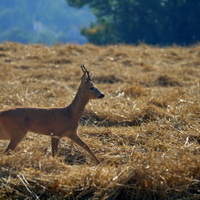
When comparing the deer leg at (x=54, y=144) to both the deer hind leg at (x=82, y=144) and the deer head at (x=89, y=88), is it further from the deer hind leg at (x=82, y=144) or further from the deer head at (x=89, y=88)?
the deer head at (x=89, y=88)

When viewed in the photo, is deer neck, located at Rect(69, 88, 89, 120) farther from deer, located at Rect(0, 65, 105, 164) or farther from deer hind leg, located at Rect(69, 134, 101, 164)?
deer hind leg, located at Rect(69, 134, 101, 164)

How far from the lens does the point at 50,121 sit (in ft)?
24.3

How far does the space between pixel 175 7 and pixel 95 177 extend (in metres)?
27.3

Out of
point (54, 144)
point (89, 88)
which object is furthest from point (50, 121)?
point (89, 88)

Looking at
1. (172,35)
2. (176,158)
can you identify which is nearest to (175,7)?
(172,35)

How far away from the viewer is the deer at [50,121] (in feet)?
23.3

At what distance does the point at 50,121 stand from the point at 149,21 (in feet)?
86.9

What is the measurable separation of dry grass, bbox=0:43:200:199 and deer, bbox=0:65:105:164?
0.77 feet

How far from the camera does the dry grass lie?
6270mm

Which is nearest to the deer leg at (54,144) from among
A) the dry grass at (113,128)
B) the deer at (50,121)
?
the deer at (50,121)

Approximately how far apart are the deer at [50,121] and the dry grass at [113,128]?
9.3 inches

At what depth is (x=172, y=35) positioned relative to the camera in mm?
33031

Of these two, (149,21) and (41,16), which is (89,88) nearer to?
(149,21)

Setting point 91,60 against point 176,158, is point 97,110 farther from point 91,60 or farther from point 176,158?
point 91,60
